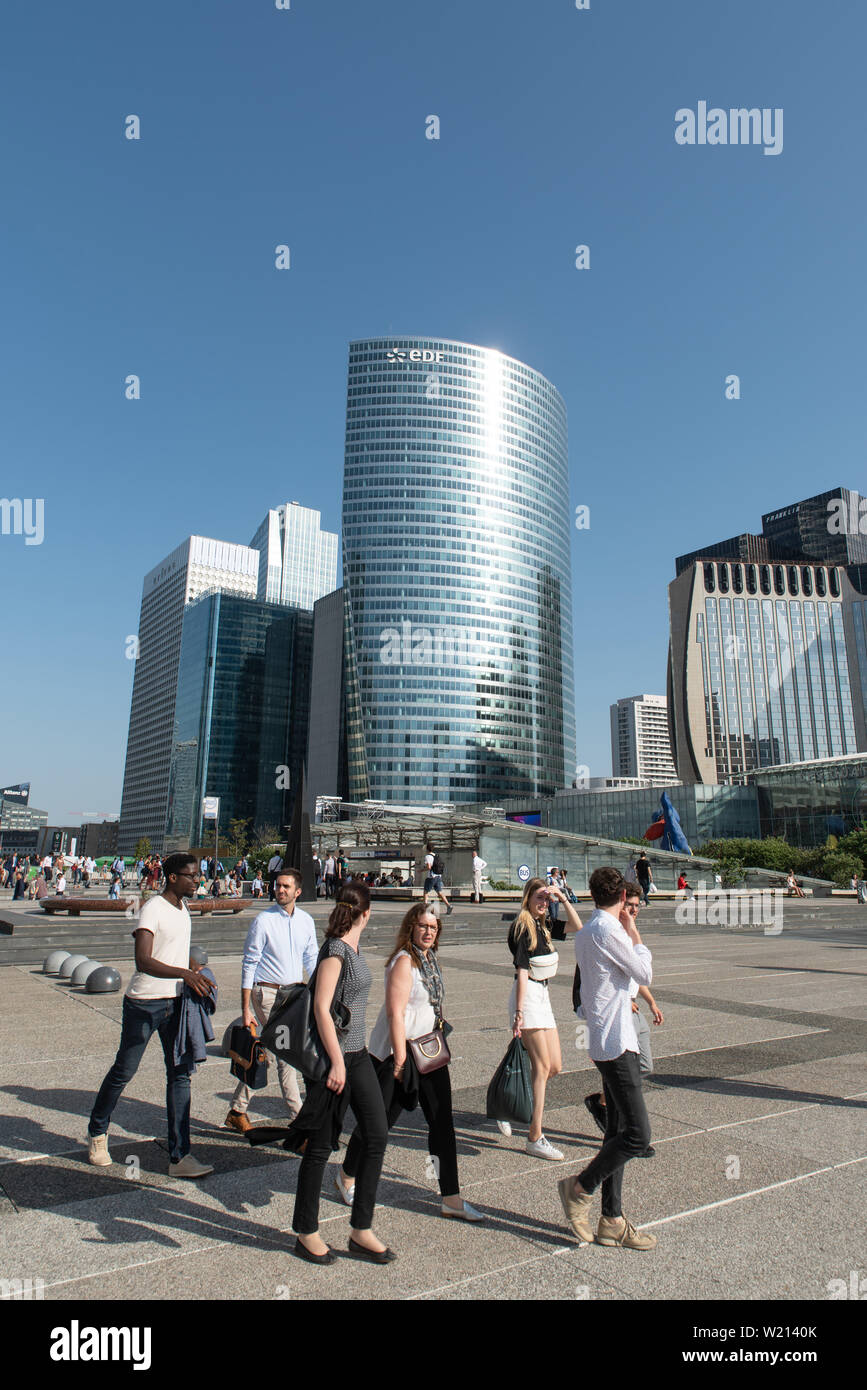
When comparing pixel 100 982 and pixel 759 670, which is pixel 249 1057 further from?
pixel 759 670

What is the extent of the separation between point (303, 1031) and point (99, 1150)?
2238 millimetres

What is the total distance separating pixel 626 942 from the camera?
4.56 meters

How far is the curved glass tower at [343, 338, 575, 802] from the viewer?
138m

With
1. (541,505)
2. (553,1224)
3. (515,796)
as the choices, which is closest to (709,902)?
(553,1224)

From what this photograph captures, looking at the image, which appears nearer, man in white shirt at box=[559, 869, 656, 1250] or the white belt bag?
man in white shirt at box=[559, 869, 656, 1250]

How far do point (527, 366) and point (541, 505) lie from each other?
29392mm

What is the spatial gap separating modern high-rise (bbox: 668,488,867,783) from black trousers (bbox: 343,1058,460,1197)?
534ft

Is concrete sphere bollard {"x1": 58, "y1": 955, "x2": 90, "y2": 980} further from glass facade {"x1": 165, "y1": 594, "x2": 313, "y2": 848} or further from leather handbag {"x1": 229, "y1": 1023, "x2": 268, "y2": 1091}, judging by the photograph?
glass facade {"x1": 165, "y1": 594, "x2": 313, "y2": 848}

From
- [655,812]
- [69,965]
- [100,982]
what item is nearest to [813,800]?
[655,812]

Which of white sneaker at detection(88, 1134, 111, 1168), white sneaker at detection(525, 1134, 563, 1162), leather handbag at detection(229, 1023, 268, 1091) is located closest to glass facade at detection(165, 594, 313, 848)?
leather handbag at detection(229, 1023, 268, 1091)

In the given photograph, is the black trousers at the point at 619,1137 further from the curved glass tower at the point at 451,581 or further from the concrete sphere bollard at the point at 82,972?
the curved glass tower at the point at 451,581

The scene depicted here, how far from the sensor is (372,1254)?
4012mm
